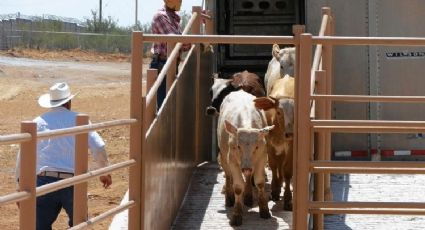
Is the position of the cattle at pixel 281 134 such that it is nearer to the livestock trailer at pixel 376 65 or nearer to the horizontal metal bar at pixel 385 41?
the livestock trailer at pixel 376 65

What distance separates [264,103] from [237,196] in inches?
37.5

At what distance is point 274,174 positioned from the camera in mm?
11141

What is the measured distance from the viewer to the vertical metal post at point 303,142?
8.06 metres

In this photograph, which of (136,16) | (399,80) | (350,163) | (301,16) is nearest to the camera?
(350,163)

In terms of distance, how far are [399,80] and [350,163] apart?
191 inches

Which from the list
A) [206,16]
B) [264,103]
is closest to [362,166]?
[264,103]

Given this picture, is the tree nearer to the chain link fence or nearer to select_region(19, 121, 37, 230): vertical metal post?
the chain link fence

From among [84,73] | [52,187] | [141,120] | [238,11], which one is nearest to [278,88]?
[141,120]

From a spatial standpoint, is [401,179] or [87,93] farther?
[87,93]

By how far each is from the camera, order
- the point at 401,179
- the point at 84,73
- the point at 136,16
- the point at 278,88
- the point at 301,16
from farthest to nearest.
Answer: the point at 84,73, the point at 136,16, the point at 301,16, the point at 401,179, the point at 278,88

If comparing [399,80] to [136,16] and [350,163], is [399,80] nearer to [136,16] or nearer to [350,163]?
[350,163]

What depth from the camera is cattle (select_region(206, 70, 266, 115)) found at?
11.8 metres

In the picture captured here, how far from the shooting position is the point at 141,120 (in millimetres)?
8336

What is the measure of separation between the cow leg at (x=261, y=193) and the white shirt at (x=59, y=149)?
226cm
